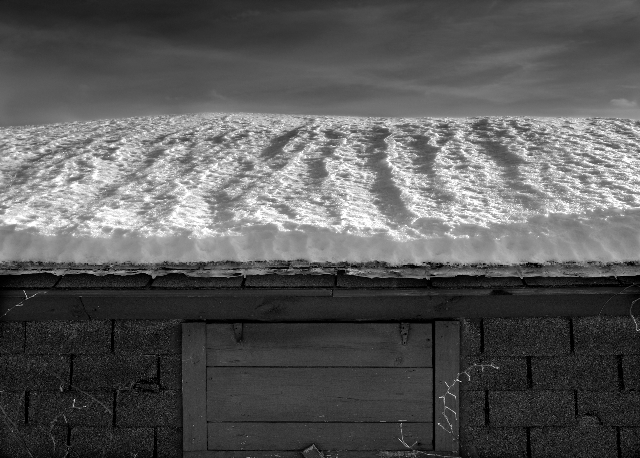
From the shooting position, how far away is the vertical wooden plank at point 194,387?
11.5 feet

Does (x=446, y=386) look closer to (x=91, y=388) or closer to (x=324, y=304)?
(x=324, y=304)

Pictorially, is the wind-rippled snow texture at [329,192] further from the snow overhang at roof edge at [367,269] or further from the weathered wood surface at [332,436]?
the weathered wood surface at [332,436]

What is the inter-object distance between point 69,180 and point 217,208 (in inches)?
62.8

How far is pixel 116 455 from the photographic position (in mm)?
3625

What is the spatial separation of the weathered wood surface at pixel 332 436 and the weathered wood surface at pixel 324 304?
0.65 m

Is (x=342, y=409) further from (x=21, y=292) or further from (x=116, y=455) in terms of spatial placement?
(x=21, y=292)

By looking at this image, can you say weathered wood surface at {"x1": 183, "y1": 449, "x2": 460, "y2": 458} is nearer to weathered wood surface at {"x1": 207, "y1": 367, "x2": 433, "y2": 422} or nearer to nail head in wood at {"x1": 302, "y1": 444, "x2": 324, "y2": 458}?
nail head in wood at {"x1": 302, "y1": 444, "x2": 324, "y2": 458}

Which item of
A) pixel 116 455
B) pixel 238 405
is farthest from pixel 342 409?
pixel 116 455

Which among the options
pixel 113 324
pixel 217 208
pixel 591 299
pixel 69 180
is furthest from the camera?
pixel 69 180

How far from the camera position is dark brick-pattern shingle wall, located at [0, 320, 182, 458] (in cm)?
358

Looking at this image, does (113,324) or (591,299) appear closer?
(591,299)

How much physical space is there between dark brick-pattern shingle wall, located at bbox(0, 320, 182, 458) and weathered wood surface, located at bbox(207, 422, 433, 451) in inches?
17.5

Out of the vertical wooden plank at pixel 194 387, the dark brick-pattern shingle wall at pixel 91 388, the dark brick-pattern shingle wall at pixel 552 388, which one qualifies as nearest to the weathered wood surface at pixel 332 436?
the vertical wooden plank at pixel 194 387

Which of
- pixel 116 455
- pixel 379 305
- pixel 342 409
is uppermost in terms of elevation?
pixel 379 305
